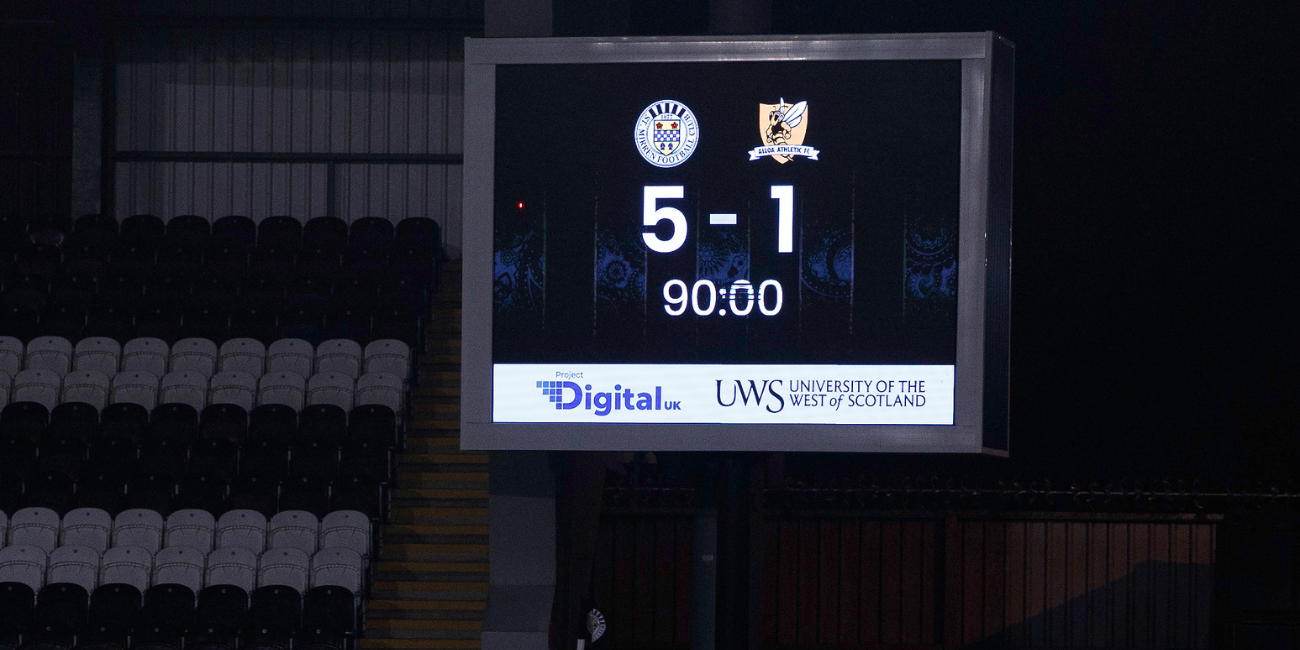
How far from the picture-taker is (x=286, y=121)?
16.6 metres

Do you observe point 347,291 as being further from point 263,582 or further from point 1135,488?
point 1135,488

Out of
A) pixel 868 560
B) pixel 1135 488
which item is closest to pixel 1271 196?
pixel 1135 488

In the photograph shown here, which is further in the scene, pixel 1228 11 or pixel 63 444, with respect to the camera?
pixel 1228 11

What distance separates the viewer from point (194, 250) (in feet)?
47.4

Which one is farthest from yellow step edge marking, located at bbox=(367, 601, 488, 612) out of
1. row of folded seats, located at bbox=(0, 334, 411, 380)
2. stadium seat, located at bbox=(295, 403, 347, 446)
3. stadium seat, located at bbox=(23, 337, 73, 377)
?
stadium seat, located at bbox=(23, 337, 73, 377)

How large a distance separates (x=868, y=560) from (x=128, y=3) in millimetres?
10364

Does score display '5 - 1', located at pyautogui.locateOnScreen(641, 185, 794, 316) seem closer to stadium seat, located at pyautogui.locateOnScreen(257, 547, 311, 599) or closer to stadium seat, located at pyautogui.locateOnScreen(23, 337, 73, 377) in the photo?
stadium seat, located at pyautogui.locateOnScreen(257, 547, 311, 599)

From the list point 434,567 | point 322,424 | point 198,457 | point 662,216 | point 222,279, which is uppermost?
point 662,216

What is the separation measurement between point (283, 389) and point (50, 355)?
7.39ft

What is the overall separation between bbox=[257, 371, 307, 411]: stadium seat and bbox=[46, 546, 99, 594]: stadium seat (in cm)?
237

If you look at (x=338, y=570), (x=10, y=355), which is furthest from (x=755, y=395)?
(x=10, y=355)

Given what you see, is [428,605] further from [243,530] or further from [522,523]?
[243,530]

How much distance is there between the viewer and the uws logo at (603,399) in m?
→ 6.94

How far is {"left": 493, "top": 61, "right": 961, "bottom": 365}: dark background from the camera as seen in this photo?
6.93 meters
